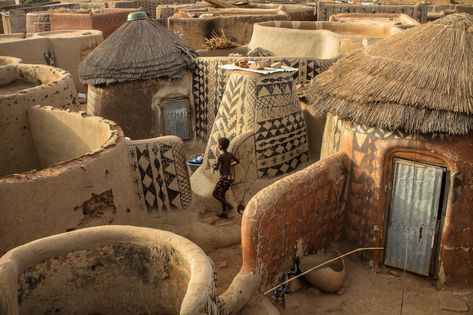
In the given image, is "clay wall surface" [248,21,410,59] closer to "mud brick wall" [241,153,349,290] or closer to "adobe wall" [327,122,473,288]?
"adobe wall" [327,122,473,288]

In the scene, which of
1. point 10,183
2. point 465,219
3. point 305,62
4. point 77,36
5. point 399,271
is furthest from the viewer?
point 77,36

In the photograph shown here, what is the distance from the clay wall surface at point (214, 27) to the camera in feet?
65.5

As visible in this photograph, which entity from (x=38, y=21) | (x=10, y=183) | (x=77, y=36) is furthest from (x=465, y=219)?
(x=38, y=21)

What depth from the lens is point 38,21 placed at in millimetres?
23953

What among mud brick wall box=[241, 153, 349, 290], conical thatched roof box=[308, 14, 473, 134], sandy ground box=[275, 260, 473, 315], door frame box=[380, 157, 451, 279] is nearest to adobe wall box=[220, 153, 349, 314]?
mud brick wall box=[241, 153, 349, 290]

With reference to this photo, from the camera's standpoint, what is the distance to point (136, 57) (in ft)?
47.1

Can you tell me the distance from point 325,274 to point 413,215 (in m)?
1.59

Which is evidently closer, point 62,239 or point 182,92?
point 62,239

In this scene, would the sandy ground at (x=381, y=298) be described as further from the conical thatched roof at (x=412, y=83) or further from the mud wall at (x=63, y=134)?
the mud wall at (x=63, y=134)

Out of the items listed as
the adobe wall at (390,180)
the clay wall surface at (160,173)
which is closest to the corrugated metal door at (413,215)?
the adobe wall at (390,180)

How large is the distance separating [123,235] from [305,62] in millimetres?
9462

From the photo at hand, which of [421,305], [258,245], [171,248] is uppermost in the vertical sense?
[171,248]

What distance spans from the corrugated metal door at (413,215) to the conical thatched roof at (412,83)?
720 millimetres

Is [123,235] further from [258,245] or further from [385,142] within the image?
[385,142]
